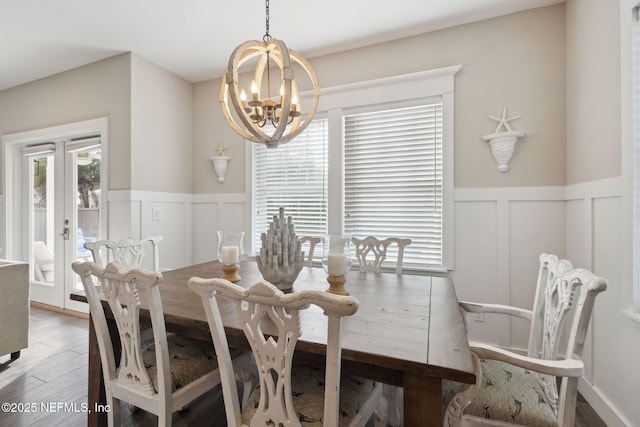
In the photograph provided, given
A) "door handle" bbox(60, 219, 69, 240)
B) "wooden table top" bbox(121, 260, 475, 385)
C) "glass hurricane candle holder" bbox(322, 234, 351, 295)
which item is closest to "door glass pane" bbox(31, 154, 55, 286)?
"door handle" bbox(60, 219, 69, 240)

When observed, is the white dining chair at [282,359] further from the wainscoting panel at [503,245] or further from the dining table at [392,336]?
the wainscoting panel at [503,245]

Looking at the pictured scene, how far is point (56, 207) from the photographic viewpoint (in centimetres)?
370

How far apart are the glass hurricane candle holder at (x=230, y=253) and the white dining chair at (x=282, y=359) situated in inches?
24.5

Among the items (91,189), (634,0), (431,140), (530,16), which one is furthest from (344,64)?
(91,189)

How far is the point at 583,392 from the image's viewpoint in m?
2.05

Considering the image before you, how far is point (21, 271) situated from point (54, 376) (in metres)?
0.87

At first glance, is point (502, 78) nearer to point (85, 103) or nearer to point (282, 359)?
point (282, 359)

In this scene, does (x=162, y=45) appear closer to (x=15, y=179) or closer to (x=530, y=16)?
(x=15, y=179)

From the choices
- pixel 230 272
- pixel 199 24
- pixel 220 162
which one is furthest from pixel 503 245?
pixel 199 24

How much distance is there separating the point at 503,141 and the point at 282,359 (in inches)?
93.2

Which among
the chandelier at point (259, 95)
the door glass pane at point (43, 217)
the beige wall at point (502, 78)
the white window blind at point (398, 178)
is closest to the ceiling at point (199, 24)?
the beige wall at point (502, 78)

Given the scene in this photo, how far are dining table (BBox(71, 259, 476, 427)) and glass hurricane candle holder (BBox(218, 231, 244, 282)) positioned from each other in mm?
93

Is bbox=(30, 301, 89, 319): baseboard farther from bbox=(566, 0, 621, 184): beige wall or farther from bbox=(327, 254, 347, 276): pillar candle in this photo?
bbox=(566, 0, 621, 184): beige wall

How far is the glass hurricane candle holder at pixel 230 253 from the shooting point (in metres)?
1.78
